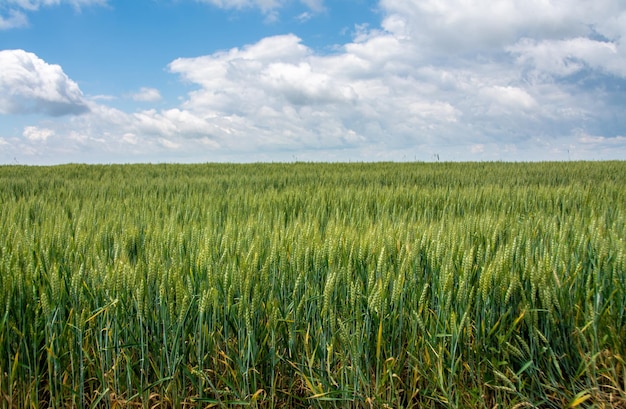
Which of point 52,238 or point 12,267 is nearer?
point 12,267

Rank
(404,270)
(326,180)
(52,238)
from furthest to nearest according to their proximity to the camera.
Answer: (326,180), (52,238), (404,270)

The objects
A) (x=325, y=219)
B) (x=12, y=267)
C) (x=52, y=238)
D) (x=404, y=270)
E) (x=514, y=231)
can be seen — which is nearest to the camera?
(x=404, y=270)

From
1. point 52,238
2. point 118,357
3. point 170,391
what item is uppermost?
point 52,238

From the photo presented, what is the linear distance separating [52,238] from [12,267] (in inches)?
15.6

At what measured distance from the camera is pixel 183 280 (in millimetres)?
1770

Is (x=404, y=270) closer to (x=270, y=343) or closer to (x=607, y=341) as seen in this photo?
(x=270, y=343)

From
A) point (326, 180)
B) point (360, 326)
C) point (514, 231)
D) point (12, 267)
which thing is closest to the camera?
point (360, 326)

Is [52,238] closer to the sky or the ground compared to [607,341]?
closer to the sky

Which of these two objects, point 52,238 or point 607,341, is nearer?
point 607,341

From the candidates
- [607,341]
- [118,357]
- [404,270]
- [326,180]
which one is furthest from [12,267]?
[326,180]

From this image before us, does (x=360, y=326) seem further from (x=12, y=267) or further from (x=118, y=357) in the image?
(x=12, y=267)

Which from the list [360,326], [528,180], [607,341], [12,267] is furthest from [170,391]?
[528,180]

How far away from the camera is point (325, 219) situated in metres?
3.30

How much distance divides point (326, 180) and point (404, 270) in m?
5.70
